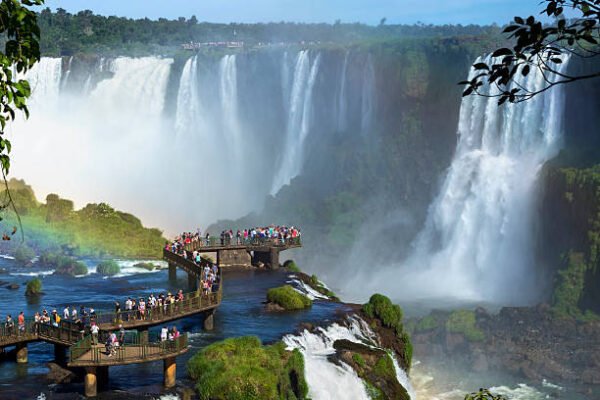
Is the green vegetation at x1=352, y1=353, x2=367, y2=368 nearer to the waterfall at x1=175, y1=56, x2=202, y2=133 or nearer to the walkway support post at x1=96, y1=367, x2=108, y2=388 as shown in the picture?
the walkway support post at x1=96, y1=367, x2=108, y2=388

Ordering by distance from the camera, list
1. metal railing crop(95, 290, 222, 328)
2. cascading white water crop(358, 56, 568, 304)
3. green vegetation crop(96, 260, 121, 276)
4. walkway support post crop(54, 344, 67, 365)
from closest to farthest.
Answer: walkway support post crop(54, 344, 67, 365)
metal railing crop(95, 290, 222, 328)
green vegetation crop(96, 260, 121, 276)
cascading white water crop(358, 56, 568, 304)

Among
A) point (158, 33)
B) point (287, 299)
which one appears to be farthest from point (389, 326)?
point (158, 33)

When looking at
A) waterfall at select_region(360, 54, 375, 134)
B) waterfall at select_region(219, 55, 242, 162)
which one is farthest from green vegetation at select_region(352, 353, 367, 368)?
waterfall at select_region(219, 55, 242, 162)

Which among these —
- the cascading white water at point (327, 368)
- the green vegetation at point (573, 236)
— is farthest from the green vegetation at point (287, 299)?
the green vegetation at point (573, 236)

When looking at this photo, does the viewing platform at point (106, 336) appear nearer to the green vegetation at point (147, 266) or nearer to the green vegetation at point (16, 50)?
the green vegetation at point (16, 50)

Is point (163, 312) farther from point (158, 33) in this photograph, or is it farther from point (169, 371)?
point (158, 33)
